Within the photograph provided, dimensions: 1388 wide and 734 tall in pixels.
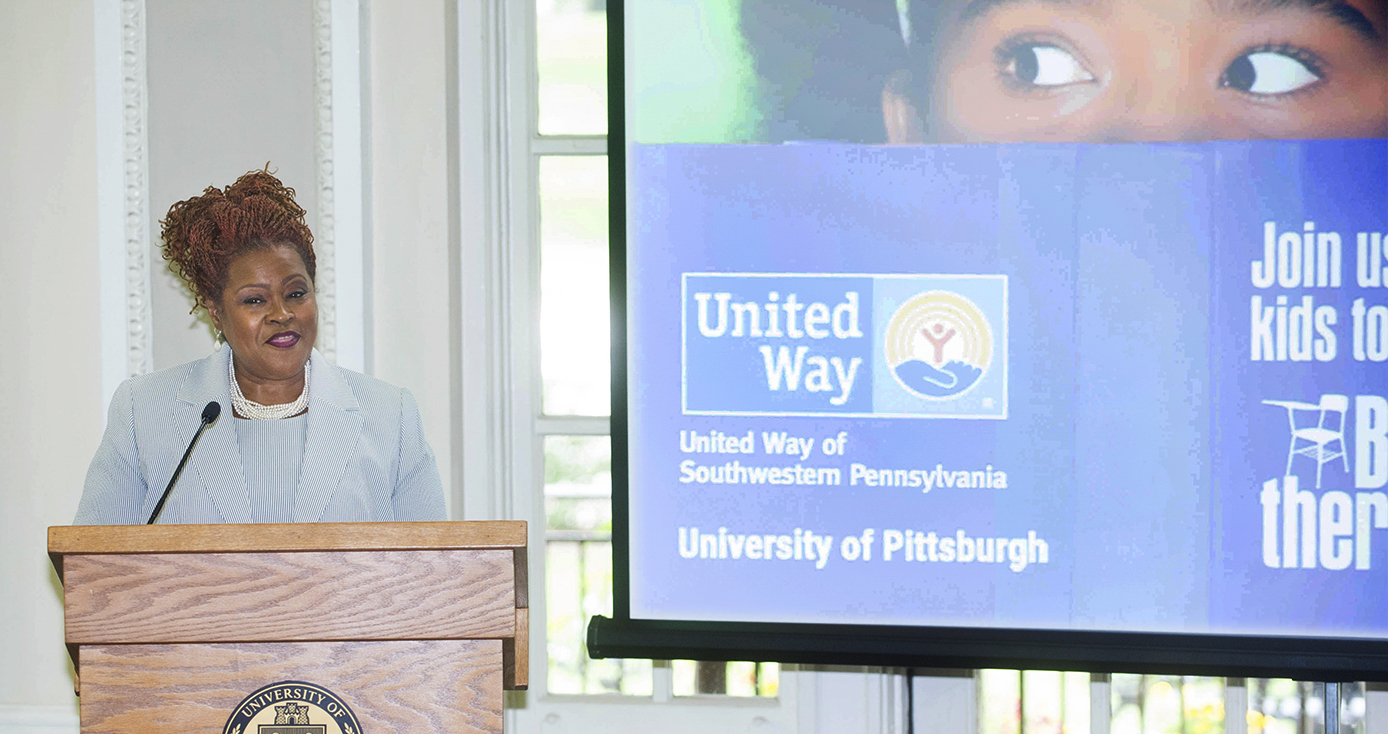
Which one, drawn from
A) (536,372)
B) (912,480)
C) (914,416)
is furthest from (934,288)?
(536,372)

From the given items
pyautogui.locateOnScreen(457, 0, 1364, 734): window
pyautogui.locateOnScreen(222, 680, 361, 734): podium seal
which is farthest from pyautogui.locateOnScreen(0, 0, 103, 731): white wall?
pyautogui.locateOnScreen(222, 680, 361, 734): podium seal

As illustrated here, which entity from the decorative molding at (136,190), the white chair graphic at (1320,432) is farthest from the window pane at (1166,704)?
the decorative molding at (136,190)

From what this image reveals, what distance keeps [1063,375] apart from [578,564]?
1158 millimetres

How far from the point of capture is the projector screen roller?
5.61 feet

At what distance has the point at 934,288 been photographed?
1788mm

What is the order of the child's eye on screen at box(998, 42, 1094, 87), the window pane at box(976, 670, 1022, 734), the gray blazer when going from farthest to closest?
the window pane at box(976, 670, 1022, 734) < the child's eye on screen at box(998, 42, 1094, 87) < the gray blazer

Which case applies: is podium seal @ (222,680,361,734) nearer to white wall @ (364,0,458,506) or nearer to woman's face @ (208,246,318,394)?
woman's face @ (208,246,318,394)

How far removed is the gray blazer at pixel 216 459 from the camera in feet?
5.33

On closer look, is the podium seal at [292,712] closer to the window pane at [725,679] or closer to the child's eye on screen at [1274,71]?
the window pane at [725,679]

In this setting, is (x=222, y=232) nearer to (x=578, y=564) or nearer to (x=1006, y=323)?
(x=578, y=564)

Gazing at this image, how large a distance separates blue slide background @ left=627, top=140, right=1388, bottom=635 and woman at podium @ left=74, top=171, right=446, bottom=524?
1.81ft

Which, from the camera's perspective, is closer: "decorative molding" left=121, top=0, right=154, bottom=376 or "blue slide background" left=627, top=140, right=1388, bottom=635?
"blue slide background" left=627, top=140, right=1388, bottom=635

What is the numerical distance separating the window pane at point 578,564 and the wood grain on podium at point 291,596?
44.3 inches

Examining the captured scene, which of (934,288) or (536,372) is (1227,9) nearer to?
(934,288)
